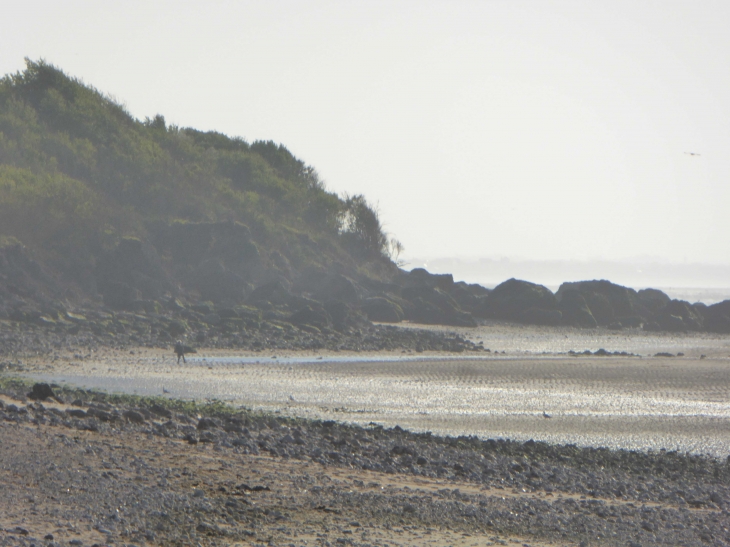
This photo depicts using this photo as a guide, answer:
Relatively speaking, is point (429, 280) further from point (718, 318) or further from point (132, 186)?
point (132, 186)

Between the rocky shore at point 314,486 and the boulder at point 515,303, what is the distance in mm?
29553

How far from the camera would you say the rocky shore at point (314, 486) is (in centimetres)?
643

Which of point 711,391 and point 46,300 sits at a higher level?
point 46,300

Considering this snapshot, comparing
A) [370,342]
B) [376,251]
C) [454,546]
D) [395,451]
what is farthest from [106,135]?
[454,546]

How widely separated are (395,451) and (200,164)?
43.9 meters

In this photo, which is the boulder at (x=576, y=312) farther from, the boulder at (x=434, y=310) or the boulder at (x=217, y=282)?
the boulder at (x=217, y=282)

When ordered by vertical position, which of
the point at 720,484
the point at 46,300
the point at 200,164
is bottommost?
the point at 720,484

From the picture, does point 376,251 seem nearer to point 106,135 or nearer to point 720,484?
point 106,135

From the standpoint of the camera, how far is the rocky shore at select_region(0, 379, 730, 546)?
643 cm

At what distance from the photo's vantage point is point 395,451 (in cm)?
1025

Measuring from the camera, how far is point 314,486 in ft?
26.3

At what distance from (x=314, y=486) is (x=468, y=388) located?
1067 cm

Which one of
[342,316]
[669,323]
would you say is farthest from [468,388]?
[669,323]

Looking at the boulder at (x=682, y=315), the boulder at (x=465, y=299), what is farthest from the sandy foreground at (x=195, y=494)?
the boulder at (x=682, y=315)
